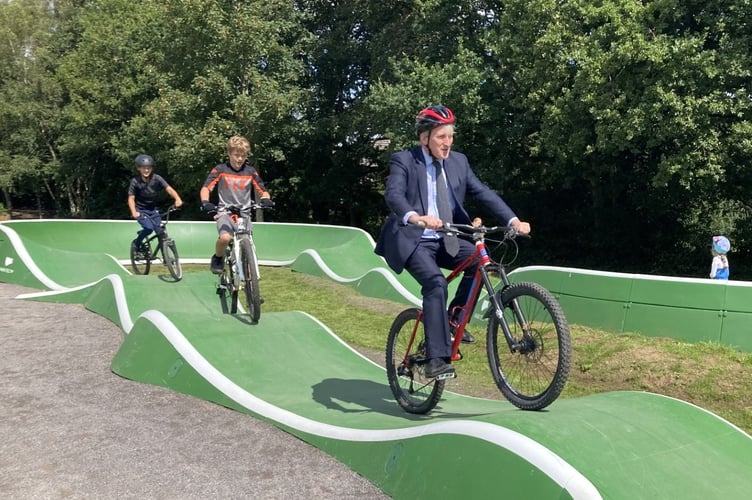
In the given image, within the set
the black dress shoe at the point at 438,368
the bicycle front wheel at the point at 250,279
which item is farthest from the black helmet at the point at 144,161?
the black dress shoe at the point at 438,368

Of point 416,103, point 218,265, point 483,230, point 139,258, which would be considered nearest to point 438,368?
point 483,230

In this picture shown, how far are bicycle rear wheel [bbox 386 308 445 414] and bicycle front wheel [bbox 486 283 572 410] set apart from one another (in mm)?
619

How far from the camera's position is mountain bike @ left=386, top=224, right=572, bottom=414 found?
3822mm

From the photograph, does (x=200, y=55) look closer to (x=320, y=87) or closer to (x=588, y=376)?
(x=320, y=87)

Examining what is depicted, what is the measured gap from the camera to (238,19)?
88.3ft

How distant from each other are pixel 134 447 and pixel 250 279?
339cm

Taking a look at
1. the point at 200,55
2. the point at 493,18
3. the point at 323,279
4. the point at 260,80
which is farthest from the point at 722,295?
the point at 200,55

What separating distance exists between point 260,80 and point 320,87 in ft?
17.3

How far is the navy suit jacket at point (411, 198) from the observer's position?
435cm

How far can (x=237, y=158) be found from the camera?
7.95m

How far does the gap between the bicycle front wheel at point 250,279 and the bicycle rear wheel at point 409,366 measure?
2.64m

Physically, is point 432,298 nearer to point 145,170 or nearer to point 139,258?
point 145,170

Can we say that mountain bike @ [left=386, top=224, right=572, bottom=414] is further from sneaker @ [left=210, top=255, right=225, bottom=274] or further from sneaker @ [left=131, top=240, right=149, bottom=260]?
sneaker @ [left=131, top=240, right=149, bottom=260]

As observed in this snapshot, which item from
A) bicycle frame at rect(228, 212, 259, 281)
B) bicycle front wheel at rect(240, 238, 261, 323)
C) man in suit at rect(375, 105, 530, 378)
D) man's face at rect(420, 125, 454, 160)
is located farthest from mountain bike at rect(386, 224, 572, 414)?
bicycle frame at rect(228, 212, 259, 281)
